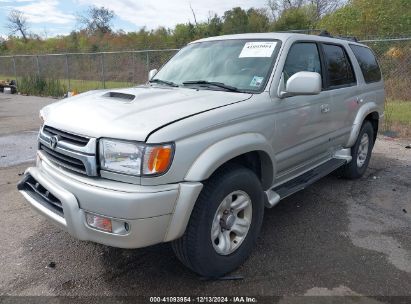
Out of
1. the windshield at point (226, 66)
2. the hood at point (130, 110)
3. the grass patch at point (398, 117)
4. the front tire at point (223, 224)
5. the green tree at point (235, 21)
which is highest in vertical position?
the green tree at point (235, 21)

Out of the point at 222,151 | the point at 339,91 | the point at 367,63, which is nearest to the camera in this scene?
the point at 222,151

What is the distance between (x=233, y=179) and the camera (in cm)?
308

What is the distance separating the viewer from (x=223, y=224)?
3.20 m

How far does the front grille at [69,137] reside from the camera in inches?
112

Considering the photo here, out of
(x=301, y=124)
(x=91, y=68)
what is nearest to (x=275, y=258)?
(x=301, y=124)

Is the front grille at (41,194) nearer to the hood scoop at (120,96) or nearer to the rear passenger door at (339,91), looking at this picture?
the hood scoop at (120,96)

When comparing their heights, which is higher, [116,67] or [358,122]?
[358,122]

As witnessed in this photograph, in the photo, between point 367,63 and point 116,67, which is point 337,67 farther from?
point 116,67

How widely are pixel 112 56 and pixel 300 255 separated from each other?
56.8 ft

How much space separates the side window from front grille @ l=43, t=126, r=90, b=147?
194 cm

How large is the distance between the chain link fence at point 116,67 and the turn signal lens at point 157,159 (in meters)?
8.85

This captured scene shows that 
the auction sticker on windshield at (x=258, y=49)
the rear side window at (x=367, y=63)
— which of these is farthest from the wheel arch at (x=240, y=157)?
the rear side window at (x=367, y=63)

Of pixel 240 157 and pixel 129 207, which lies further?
pixel 240 157

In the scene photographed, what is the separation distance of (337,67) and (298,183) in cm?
169
